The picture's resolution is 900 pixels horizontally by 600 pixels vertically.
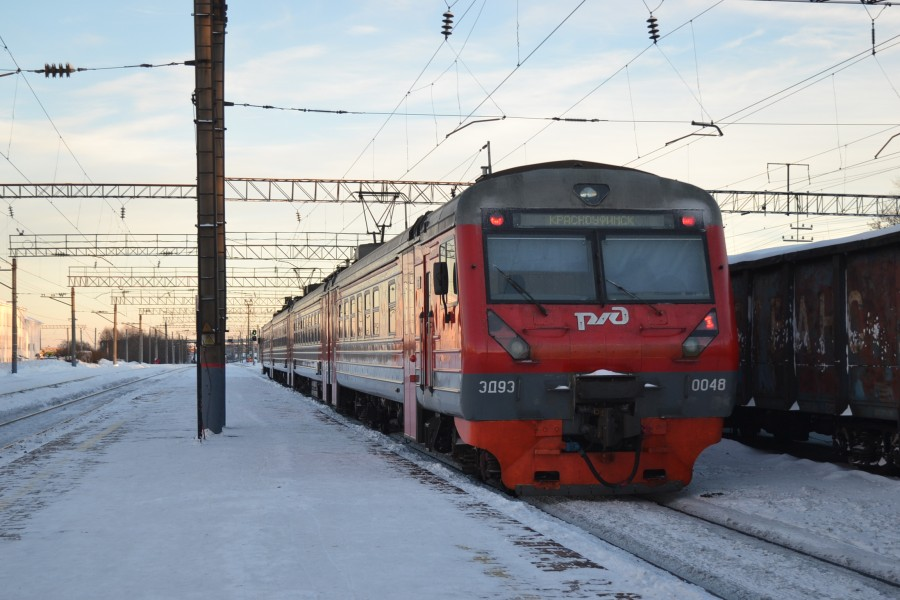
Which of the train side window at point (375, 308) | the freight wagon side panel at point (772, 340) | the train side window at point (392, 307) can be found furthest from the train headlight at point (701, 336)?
the train side window at point (375, 308)

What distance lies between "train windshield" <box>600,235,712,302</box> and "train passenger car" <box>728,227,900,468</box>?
88.7 inches

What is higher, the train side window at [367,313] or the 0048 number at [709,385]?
the train side window at [367,313]

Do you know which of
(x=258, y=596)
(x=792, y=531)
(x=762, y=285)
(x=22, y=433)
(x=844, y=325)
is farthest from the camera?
(x=22, y=433)

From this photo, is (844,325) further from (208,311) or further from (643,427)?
(208,311)

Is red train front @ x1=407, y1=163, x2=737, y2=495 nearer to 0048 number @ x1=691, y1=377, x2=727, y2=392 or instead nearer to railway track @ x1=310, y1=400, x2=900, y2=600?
0048 number @ x1=691, y1=377, x2=727, y2=392

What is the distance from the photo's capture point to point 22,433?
20719 millimetres

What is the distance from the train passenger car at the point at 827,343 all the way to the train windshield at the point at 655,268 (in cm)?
225

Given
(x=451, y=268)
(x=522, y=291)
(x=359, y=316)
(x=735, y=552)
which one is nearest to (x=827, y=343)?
(x=522, y=291)

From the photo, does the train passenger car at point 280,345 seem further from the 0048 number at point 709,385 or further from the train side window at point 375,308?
the 0048 number at point 709,385

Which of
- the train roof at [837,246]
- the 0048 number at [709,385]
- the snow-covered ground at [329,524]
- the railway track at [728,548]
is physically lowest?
the railway track at [728,548]

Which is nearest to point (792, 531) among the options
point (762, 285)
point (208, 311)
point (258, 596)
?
point (258, 596)

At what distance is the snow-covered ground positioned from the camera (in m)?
6.27

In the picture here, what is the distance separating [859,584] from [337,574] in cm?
329

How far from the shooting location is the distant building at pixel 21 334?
448ft
